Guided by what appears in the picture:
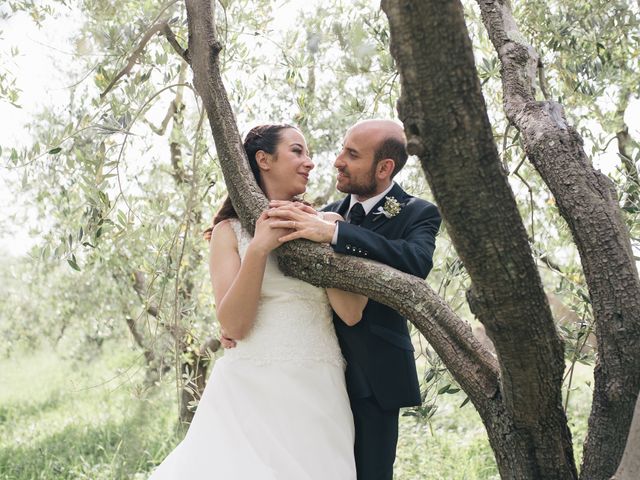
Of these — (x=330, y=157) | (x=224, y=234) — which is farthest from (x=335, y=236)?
(x=330, y=157)

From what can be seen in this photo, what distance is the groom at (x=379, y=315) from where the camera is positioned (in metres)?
2.63

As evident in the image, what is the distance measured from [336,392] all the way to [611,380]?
926 millimetres

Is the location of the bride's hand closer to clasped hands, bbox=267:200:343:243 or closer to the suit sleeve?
clasped hands, bbox=267:200:343:243

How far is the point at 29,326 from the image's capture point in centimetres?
1120

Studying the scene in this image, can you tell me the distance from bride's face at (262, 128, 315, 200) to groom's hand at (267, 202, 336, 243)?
406 mm

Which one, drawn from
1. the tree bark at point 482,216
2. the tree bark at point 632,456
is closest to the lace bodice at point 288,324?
the tree bark at point 482,216

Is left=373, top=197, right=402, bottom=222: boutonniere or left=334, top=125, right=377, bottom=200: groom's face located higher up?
left=334, top=125, right=377, bottom=200: groom's face

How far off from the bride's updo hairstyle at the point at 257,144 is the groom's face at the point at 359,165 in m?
0.24

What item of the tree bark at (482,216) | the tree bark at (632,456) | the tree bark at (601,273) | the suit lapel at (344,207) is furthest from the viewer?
the suit lapel at (344,207)

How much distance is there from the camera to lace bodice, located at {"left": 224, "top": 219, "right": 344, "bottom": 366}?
107 inches

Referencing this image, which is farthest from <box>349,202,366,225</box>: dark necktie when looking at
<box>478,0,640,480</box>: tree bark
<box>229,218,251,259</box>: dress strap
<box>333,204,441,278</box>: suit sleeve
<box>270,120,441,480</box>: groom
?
<box>478,0,640,480</box>: tree bark

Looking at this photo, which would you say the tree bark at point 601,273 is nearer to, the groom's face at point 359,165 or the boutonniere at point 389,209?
the boutonniere at point 389,209

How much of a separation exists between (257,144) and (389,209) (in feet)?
1.85

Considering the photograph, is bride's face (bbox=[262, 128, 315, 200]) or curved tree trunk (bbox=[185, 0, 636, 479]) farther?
bride's face (bbox=[262, 128, 315, 200])
